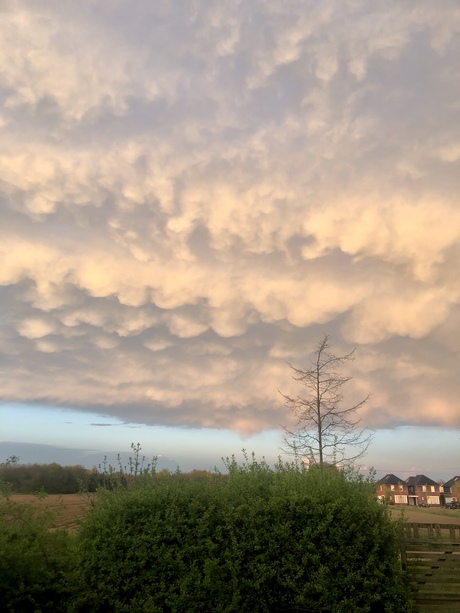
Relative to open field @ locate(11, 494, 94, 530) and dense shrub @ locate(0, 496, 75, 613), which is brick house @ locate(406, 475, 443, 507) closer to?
open field @ locate(11, 494, 94, 530)

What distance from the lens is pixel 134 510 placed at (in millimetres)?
9133

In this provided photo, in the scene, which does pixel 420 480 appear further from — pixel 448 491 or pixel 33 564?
pixel 33 564

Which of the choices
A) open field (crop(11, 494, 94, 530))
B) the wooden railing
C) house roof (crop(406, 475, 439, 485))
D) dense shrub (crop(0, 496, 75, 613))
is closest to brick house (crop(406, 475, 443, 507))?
house roof (crop(406, 475, 439, 485))

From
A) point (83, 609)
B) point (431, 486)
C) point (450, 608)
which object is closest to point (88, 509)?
point (83, 609)

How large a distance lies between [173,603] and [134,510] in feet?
5.27

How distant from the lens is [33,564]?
8789mm

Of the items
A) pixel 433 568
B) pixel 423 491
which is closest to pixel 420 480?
pixel 423 491

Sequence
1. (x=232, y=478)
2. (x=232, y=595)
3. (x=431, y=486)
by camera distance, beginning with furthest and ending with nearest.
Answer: (x=431, y=486), (x=232, y=478), (x=232, y=595)

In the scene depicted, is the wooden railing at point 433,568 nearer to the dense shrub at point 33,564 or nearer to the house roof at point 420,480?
the dense shrub at point 33,564

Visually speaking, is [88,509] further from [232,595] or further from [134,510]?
[232,595]

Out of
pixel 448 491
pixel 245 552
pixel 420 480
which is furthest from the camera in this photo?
pixel 420 480

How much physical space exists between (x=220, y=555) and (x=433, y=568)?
3.68 m

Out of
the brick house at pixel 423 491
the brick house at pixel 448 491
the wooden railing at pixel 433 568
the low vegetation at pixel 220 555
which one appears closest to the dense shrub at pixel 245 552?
the low vegetation at pixel 220 555

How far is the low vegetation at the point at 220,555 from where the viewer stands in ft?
27.3
